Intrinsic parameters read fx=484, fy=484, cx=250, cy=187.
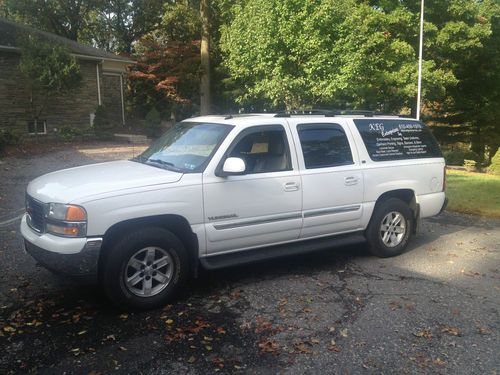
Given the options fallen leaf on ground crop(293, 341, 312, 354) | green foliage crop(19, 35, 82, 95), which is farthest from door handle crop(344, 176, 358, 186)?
green foliage crop(19, 35, 82, 95)

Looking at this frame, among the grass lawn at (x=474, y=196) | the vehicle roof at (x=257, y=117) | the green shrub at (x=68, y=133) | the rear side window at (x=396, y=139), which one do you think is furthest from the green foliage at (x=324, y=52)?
the vehicle roof at (x=257, y=117)

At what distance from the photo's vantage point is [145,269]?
4523 mm

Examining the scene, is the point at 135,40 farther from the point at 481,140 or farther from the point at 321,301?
the point at 321,301

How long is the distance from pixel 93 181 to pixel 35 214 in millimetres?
651

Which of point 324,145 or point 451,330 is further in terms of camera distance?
point 324,145

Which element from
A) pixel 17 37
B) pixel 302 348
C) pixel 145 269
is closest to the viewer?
pixel 302 348

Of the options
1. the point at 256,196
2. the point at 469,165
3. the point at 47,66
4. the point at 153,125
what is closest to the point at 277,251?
the point at 256,196

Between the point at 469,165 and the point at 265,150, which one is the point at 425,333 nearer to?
the point at 265,150

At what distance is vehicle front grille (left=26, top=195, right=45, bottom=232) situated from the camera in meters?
4.42

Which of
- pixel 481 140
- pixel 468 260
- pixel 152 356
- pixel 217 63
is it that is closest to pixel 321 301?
pixel 152 356

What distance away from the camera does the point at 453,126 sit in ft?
109

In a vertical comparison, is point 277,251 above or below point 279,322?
above

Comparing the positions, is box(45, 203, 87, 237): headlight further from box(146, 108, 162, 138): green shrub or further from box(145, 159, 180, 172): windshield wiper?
box(146, 108, 162, 138): green shrub

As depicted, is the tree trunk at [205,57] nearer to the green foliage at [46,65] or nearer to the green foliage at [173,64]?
the green foliage at [173,64]
